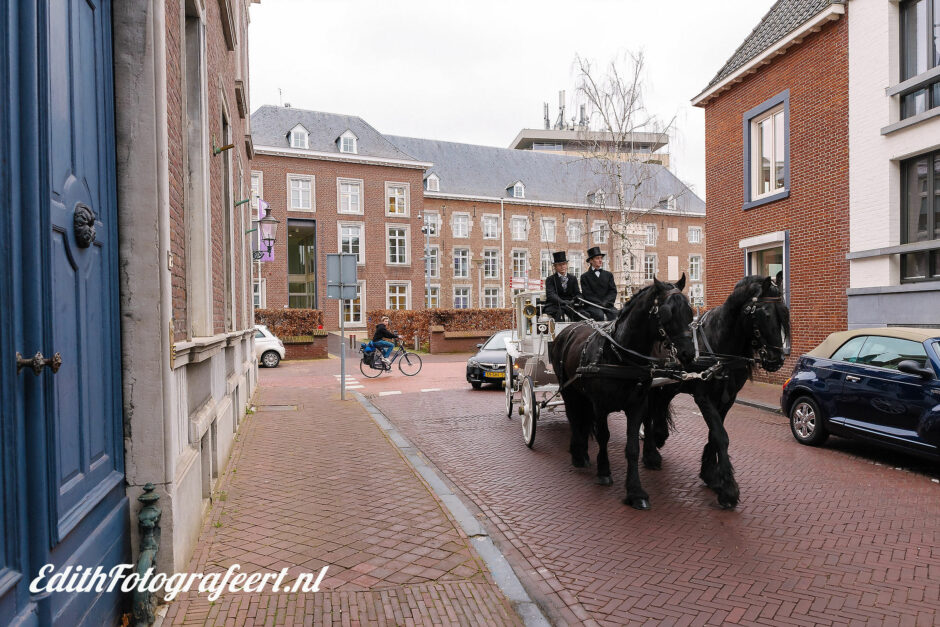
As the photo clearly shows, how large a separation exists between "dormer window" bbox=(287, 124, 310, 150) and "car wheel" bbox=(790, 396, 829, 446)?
36.6 m

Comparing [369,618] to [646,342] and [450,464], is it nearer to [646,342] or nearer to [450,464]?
[646,342]

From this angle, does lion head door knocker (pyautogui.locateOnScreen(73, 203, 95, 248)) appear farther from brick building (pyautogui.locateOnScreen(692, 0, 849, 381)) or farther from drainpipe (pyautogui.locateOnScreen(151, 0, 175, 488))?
brick building (pyautogui.locateOnScreen(692, 0, 849, 381))

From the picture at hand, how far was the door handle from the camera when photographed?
2158mm

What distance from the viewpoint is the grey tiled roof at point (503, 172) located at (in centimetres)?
4781

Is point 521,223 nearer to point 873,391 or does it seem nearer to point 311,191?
point 311,191

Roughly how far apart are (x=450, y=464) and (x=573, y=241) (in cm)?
4606

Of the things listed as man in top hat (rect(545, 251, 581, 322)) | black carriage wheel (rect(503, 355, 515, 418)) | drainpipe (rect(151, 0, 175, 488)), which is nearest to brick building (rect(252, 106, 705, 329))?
black carriage wheel (rect(503, 355, 515, 418))

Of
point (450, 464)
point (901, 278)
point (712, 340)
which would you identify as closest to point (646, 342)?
point (712, 340)

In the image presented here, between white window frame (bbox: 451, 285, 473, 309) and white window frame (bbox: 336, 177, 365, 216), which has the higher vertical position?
white window frame (bbox: 336, 177, 365, 216)

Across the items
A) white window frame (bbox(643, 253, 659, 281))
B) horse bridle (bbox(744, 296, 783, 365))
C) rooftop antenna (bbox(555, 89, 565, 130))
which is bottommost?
horse bridle (bbox(744, 296, 783, 365))

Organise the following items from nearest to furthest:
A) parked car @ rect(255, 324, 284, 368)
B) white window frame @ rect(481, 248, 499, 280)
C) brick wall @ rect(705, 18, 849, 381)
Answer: brick wall @ rect(705, 18, 849, 381), parked car @ rect(255, 324, 284, 368), white window frame @ rect(481, 248, 499, 280)

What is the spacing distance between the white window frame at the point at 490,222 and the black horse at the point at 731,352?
42.5 meters

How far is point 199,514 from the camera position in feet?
14.8

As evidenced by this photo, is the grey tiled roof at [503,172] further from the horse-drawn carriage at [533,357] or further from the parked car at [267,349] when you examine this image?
the horse-drawn carriage at [533,357]
